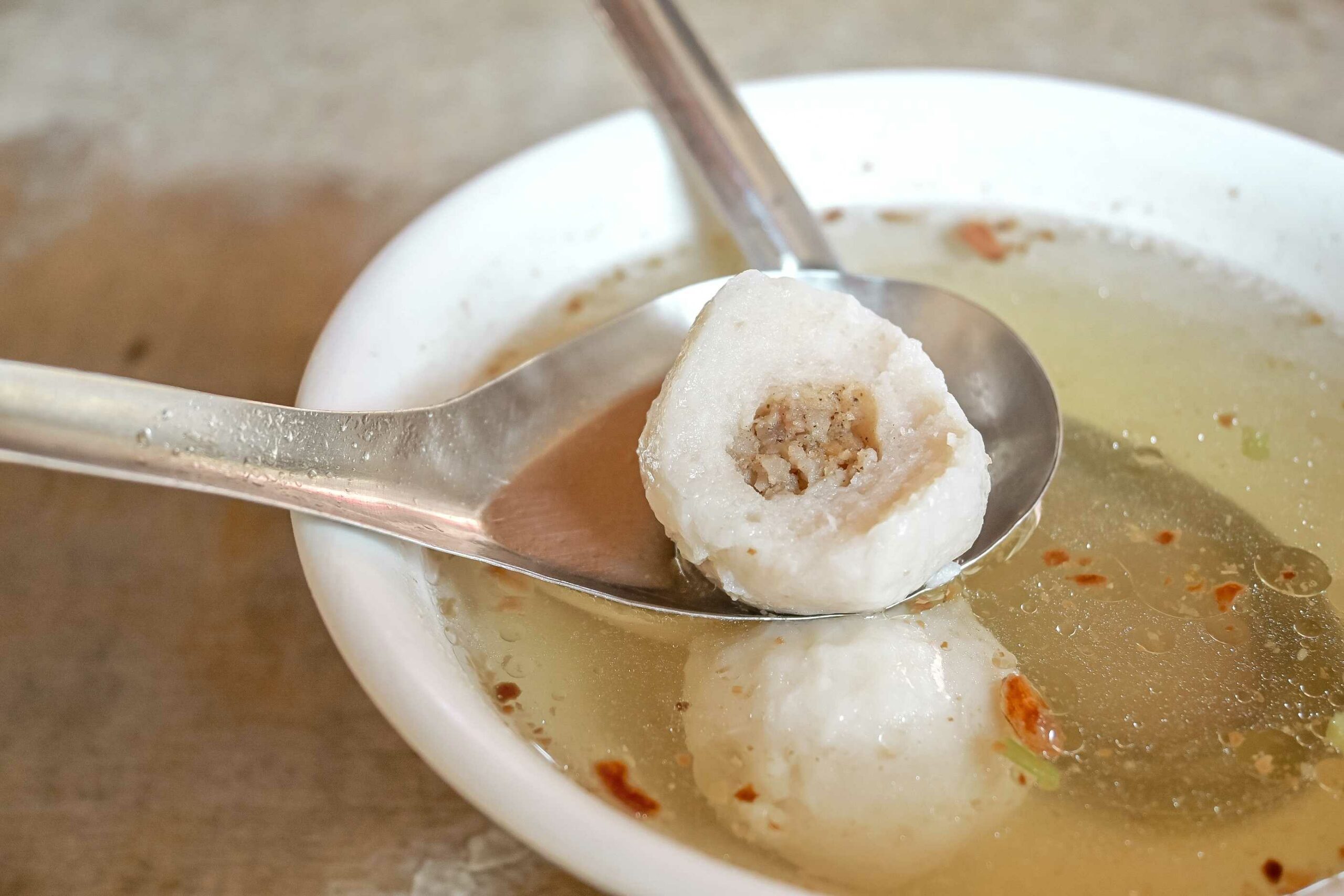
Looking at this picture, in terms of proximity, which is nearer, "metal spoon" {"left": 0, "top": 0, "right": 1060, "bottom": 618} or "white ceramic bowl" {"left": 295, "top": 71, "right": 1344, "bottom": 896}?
"metal spoon" {"left": 0, "top": 0, "right": 1060, "bottom": 618}

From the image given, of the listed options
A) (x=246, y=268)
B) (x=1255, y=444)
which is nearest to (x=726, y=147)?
(x=1255, y=444)

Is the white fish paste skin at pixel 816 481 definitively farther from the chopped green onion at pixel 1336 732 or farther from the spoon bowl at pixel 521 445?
the chopped green onion at pixel 1336 732

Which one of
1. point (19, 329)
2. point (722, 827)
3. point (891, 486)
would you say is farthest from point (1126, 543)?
point (19, 329)

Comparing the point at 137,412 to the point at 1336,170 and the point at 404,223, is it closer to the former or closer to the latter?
the point at 404,223

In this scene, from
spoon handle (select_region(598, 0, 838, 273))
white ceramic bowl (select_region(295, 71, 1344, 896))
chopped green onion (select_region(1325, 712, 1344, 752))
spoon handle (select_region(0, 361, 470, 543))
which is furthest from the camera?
spoon handle (select_region(598, 0, 838, 273))

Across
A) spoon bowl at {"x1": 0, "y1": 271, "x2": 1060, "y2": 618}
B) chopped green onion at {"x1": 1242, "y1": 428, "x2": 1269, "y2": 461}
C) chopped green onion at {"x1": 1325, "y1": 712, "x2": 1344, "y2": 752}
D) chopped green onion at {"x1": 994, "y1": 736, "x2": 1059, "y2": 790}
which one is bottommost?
chopped green onion at {"x1": 1325, "y1": 712, "x2": 1344, "y2": 752}

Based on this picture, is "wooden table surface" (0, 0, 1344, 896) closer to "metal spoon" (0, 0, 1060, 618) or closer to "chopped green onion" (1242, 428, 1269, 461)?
"metal spoon" (0, 0, 1060, 618)

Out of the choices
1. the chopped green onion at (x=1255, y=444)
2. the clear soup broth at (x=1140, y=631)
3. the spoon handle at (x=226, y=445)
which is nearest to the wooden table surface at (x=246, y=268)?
the clear soup broth at (x=1140, y=631)

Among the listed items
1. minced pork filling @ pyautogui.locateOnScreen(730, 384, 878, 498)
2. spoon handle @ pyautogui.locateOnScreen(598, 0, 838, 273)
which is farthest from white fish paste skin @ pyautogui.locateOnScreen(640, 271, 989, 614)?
spoon handle @ pyautogui.locateOnScreen(598, 0, 838, 273)
